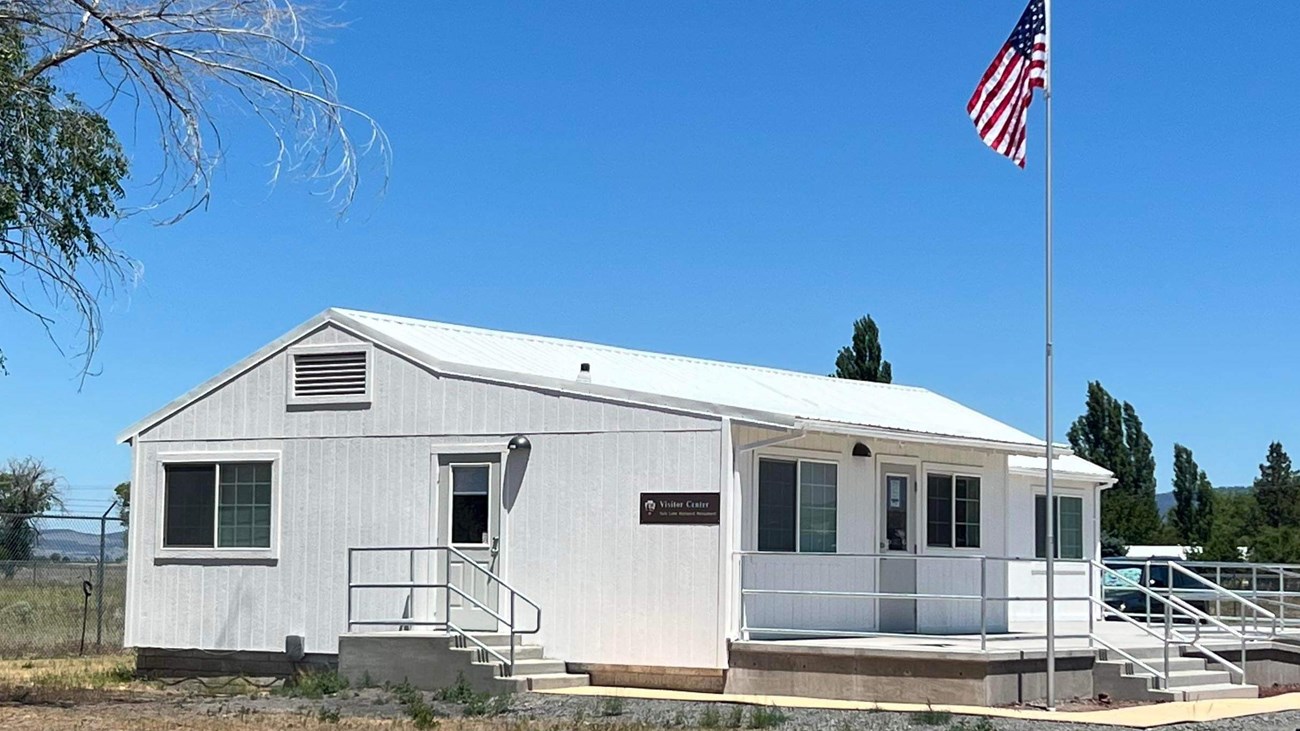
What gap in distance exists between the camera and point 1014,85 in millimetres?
18797

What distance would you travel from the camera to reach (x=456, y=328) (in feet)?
79.8

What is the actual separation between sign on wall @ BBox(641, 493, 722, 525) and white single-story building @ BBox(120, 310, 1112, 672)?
0.08 feet

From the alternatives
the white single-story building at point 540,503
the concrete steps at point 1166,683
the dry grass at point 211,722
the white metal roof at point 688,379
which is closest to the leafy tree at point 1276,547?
the white metal roof at point 688,379

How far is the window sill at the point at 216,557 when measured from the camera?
2297 centimetres

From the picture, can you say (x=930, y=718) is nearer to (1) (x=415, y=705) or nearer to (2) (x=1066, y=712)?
(2) (x=1066, y=712)

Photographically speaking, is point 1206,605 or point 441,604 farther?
point 1206,605

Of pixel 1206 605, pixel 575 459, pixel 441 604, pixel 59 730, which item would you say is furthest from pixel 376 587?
pixel 1206 605

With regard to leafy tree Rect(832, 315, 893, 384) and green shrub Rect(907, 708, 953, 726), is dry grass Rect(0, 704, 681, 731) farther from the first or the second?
leafy tree Rect(832, 315, 893, 384)

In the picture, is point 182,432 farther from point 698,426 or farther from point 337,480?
point 698,426

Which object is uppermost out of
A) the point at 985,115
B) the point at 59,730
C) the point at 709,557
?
the point at 985,115

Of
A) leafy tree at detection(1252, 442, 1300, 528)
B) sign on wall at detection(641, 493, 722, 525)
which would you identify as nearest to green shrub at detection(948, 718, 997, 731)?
sign on wall at detection(641, 493, 722, 525)

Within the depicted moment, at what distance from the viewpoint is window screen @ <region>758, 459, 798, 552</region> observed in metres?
20.9

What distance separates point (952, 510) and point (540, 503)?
577cm

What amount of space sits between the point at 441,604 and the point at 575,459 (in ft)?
7.80
